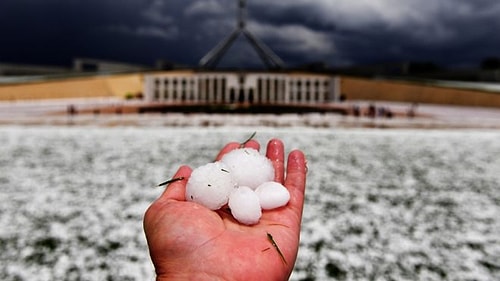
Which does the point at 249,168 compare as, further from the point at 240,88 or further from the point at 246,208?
the point at 240,88

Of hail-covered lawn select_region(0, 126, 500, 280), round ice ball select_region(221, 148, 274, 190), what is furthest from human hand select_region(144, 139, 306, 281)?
hail-covered lawn select_region(0, 126, 500, 280)

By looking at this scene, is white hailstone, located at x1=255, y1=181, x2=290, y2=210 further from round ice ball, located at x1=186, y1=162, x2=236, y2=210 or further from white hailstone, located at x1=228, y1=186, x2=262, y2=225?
round ice ball, located at x1=186, y1=162, x2=236, y2=210

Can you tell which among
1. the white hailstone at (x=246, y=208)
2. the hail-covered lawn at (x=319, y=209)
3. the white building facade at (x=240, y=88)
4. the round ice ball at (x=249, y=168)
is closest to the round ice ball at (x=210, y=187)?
the white hailstone at (x=246, y=208)

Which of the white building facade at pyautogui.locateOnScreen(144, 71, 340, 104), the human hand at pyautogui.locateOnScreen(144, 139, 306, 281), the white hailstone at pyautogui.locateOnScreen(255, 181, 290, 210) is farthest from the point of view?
the white building facade at pyautogui.locateOnScreen(144, 71, 340, 104)

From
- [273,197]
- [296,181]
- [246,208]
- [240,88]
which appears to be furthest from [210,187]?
[240,88]

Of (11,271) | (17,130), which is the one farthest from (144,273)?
(17,130)

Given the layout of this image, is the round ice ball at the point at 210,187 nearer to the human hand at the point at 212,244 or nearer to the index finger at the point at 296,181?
the human hand at the point at 212,244

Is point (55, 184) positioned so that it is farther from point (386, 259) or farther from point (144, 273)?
point (386, 259)
